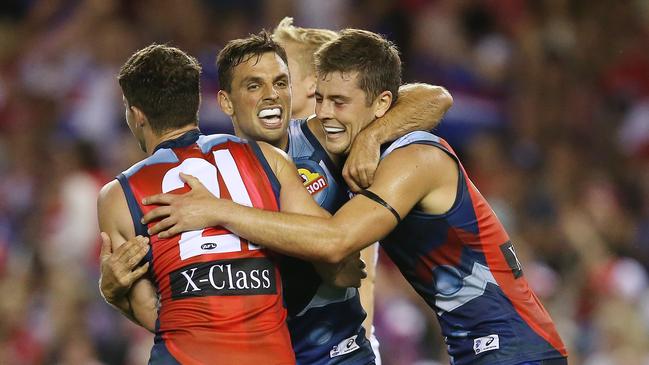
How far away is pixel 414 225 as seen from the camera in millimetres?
5238

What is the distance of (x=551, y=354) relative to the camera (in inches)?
207

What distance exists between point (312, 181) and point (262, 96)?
0.48m

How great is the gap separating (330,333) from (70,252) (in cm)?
545

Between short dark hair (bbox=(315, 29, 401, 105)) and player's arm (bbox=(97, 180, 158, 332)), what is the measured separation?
3.83 ft

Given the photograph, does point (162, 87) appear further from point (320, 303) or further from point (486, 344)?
point (486, 344)

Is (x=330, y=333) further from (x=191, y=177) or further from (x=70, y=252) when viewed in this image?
(x=70, y=252)

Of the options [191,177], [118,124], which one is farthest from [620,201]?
[191,177]

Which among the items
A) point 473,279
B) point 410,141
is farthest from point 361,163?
point 473,279

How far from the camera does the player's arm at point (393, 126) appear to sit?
17.1 ft

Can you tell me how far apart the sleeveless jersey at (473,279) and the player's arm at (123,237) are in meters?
1.16

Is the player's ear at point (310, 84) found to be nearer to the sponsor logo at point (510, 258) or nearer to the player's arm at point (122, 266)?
the sponsor logo at point (510, 258)

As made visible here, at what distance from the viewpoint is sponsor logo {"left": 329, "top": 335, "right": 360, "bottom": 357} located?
5602 mm

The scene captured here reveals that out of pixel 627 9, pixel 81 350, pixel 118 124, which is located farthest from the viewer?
pixel 627 9

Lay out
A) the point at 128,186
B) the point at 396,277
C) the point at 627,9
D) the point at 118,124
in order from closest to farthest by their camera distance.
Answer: the point at 128,186
the point at 396,277
the point at 118,124
the point at 627,9
